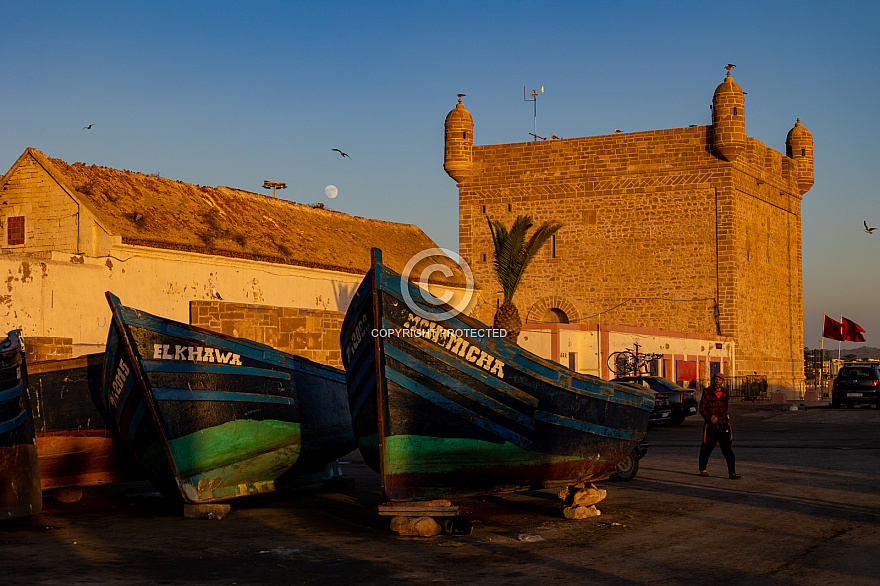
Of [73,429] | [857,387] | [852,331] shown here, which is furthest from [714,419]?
[852,331]

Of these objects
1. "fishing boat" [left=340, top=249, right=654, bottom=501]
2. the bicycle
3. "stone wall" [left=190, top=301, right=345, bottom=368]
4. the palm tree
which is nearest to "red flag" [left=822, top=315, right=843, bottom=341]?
the bicycle

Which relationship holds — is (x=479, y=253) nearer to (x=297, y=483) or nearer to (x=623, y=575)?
(x=297, y=483)

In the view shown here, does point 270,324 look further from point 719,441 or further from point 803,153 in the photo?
point 803,153

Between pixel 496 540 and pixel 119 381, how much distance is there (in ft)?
14.5

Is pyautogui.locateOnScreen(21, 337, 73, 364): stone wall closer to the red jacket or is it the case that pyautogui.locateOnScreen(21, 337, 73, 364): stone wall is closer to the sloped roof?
the sloped roof

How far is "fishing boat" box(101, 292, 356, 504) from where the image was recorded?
10117 millimetres

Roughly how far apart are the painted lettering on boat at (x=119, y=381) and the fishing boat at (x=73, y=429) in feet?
2.61

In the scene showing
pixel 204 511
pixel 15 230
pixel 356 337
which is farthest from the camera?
pixel 15 230

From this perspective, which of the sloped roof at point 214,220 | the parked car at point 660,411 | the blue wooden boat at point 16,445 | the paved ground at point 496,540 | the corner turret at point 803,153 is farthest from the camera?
the corner turret at point 803,153

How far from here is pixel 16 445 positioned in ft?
31.8

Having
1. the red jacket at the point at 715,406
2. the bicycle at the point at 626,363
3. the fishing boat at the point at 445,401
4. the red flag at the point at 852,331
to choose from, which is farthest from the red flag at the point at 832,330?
the fishing boat at the point at 445,401

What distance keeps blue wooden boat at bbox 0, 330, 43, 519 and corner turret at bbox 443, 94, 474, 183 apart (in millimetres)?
35767

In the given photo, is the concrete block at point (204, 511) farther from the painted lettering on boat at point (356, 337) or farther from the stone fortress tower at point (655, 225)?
the stone fortress tower at point (655, 225)

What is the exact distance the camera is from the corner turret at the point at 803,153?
47.8 metres
